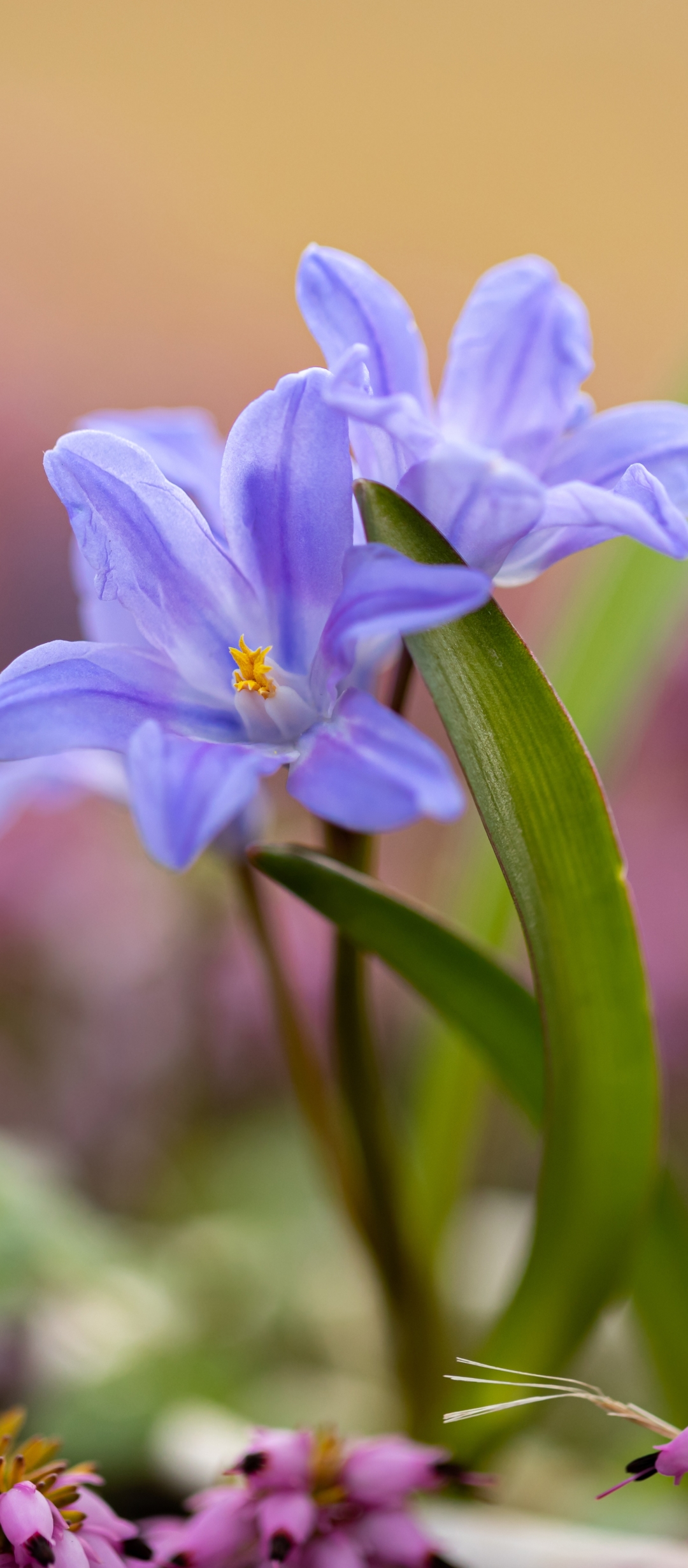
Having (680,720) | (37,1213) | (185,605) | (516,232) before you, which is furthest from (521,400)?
(516,232)

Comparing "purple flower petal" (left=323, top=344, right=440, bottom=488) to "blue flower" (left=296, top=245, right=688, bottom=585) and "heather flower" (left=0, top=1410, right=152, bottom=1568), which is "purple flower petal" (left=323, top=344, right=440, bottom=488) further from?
"heather flower" (left=0, top=1410, right=152, bottom=1568)

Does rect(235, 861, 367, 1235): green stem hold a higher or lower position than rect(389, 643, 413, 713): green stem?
lower

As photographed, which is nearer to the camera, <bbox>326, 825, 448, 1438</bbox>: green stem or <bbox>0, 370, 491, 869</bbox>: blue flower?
<bbox>0, 370, 491, 869</bbox>: blue flower

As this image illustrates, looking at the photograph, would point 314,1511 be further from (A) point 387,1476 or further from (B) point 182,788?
(B) point 182,788

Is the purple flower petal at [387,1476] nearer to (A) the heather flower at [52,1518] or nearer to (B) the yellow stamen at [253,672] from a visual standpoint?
(A) the heather flower at [52,1518]

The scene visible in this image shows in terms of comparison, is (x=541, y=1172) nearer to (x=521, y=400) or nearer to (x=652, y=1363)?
(x=652, y=1363)

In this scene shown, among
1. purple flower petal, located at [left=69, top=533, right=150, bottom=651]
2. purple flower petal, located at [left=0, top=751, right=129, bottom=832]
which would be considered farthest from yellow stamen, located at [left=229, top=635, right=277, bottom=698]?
purple flower petal, located at [left=0, top=751, right=129, bottom=832]

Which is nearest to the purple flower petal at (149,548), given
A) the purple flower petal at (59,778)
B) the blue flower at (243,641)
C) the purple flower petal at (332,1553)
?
the blue flower at (243,641)
